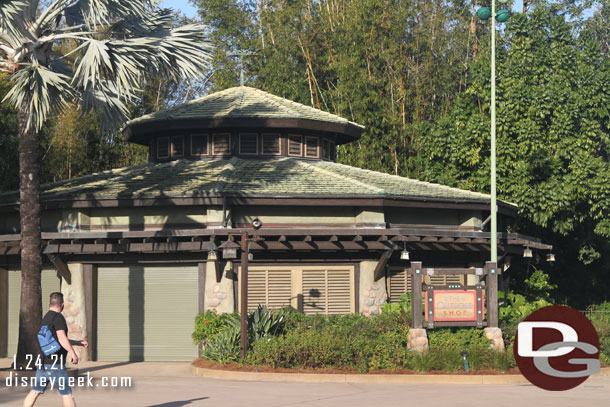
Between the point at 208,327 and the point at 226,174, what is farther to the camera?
the point at 226,174

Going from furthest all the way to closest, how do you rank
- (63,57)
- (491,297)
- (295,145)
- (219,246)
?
(295,145) < (63,57) < (219,246) < (491,297)

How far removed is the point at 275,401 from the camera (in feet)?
50.3

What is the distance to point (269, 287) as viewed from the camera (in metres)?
24.7

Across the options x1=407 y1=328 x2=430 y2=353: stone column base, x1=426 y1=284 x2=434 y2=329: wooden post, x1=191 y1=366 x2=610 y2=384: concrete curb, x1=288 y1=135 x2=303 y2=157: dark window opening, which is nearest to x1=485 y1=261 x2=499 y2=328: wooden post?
x1=426 y1=284 x2=434 y2=329: wooden post

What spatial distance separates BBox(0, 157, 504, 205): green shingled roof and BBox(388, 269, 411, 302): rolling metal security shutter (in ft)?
8.03

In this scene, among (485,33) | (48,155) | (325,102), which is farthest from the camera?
(485,33)

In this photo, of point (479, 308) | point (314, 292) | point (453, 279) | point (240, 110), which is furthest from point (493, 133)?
point (240, 110)

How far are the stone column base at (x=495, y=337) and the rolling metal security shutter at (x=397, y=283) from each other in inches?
176

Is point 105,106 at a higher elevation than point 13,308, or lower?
higher

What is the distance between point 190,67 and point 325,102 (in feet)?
96.1

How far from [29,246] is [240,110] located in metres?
11.0

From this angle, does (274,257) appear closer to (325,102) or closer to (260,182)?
(260,182)

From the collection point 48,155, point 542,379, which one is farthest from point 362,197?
point 48,155

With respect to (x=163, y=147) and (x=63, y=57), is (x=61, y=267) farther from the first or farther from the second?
(x=163, y=147)
